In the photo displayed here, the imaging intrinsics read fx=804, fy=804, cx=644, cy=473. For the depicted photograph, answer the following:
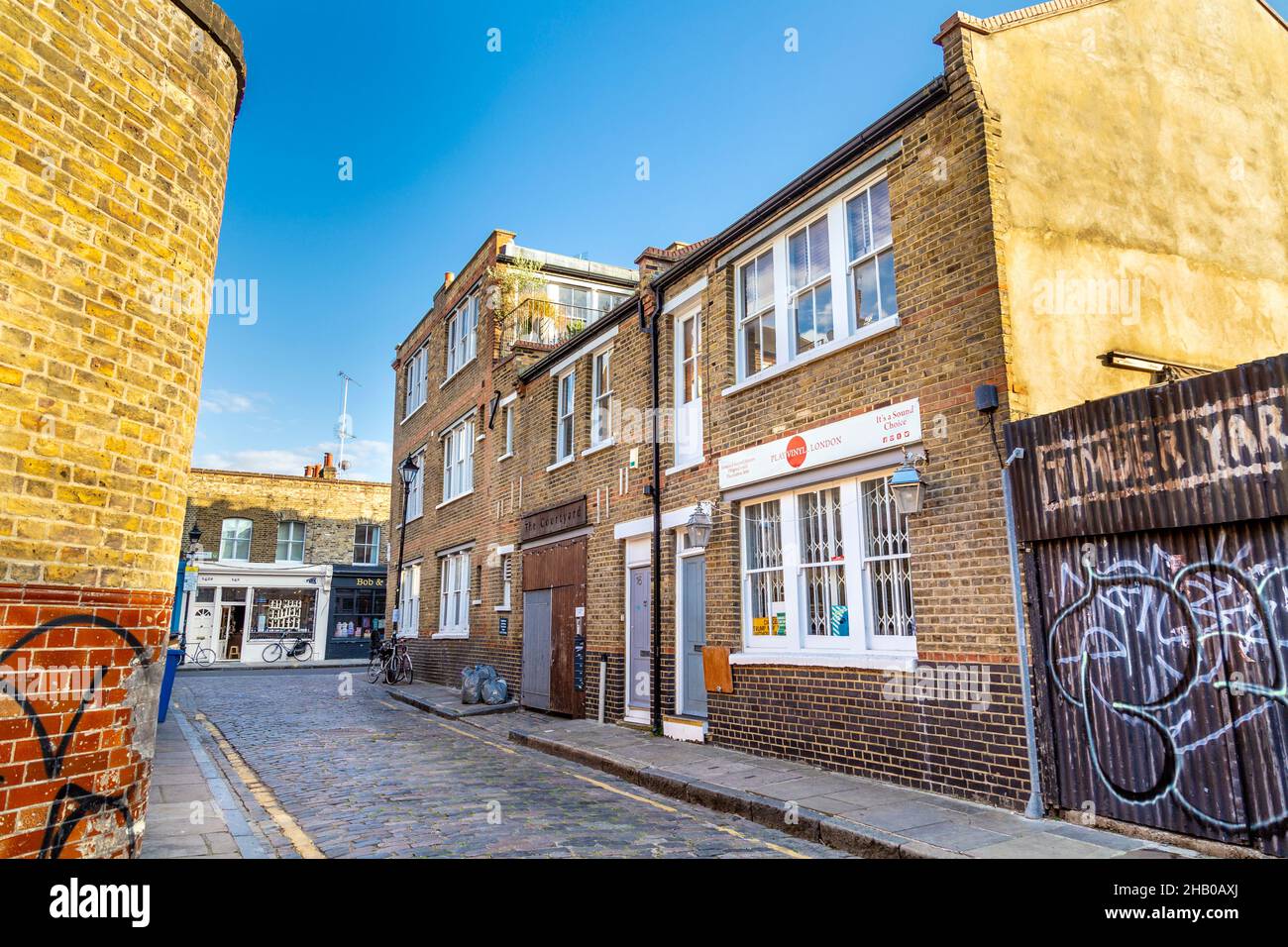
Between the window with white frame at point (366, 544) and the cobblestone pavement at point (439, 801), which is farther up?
the window with white frame at point (366, 544)

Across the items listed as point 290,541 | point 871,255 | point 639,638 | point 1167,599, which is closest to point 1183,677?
point 1167,599

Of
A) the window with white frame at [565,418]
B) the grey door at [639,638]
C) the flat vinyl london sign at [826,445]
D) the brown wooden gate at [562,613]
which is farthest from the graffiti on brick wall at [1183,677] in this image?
the window with white frame at [565,418]

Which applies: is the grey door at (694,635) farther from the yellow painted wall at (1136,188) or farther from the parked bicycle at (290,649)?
the parked bicycle at (290,649)

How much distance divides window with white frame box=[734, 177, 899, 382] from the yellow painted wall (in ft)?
4.86

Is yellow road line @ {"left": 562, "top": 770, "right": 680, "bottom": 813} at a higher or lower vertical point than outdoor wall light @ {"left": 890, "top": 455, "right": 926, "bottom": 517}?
lower

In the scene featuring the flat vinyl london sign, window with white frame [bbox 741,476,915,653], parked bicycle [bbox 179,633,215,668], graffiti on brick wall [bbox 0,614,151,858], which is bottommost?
parked bicycle [bbox 179,633,215,668]

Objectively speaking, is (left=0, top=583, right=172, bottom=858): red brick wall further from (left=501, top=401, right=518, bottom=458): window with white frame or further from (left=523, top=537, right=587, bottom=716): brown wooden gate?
(left=501, top=401, right=518, bottom=458): window with white frame

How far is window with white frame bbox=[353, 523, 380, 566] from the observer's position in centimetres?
3797

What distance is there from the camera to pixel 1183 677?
582 cm

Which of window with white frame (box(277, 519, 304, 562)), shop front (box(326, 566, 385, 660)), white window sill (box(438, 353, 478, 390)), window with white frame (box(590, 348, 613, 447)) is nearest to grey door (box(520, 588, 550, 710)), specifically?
window with white frame (box(590, 348, 613, 447))

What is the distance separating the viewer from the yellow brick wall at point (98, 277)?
3.61m

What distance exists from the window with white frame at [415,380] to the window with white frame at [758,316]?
52.9ft

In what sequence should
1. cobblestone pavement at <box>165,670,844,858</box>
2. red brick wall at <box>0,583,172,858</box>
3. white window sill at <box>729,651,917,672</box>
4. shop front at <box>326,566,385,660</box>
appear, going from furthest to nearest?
shop front at <box>326,566,385,660</box>, white window sill at <box>729,651,917,672</box>, cobblestone pavement at <box>165,670,844,858</box>, red brick wall at <box>0,583,172,858</box>
